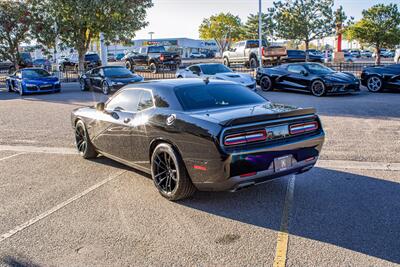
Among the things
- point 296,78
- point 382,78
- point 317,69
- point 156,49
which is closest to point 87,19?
point 156,49

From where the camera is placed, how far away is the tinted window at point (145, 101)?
560 cm

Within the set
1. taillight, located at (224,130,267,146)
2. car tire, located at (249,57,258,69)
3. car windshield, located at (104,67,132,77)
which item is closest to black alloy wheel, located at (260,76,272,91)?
car windshield, located at (104,67,132,77)

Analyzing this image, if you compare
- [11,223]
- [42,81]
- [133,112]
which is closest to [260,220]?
[133,112]

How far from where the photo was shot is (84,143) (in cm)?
722

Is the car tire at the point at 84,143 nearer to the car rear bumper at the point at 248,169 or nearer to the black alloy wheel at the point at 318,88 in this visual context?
the car rear bumper at the point at 248,169

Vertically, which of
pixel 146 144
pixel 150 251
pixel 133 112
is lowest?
pixel 150 251

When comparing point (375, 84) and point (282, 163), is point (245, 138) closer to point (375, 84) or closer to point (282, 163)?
point (282, 163)

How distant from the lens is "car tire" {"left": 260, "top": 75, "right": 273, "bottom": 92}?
17516 millimetres

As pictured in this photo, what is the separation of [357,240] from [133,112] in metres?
3.38

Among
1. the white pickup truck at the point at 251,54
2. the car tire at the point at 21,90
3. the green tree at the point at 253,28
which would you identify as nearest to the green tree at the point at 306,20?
the green tree at the point at 253,28

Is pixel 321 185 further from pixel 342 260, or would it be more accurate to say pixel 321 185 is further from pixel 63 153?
pixel 63 153

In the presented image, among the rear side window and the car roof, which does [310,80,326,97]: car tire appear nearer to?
the car roof

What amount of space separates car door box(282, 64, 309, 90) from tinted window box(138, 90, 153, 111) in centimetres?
1113

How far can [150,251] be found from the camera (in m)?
3.81
